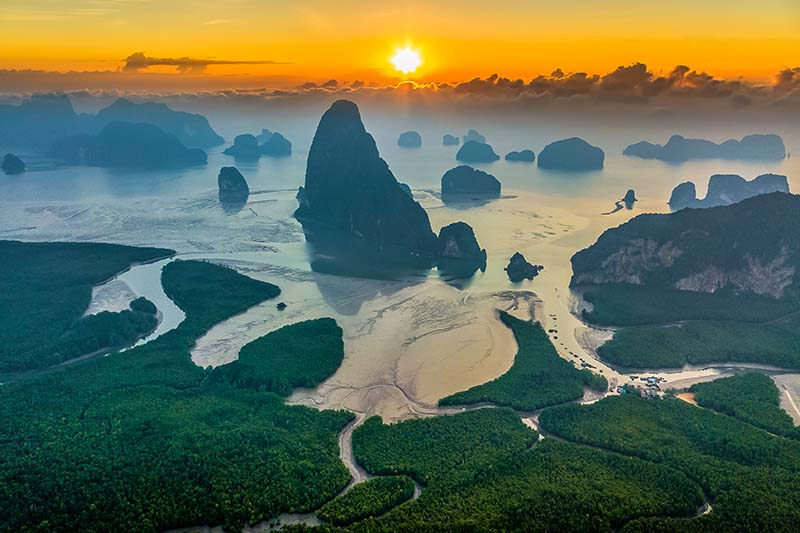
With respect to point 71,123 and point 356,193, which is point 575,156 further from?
point 71,123

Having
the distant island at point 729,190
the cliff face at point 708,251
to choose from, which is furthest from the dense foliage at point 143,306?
the distant island at point 729,190

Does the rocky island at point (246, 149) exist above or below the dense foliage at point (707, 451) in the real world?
above

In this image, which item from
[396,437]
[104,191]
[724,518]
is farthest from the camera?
[104,191]

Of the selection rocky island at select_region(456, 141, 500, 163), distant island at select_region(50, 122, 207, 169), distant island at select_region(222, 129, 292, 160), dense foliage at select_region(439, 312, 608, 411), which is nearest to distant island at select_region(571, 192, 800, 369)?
dense foliage at select_region(439, 312, 608, 411)

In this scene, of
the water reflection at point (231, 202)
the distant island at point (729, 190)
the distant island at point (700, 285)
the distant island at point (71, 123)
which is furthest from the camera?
the distant island at point (71, 123)

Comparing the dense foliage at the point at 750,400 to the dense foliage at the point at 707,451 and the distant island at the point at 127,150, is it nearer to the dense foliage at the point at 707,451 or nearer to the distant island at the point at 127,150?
the dense foliage at the point at 707,451

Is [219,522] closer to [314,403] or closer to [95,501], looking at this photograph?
[95,501]

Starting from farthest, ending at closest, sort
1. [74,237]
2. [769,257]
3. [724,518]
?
[74,237] → [769,257] → [724,518]

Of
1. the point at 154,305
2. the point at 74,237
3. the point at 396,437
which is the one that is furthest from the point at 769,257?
the point at 74,237
